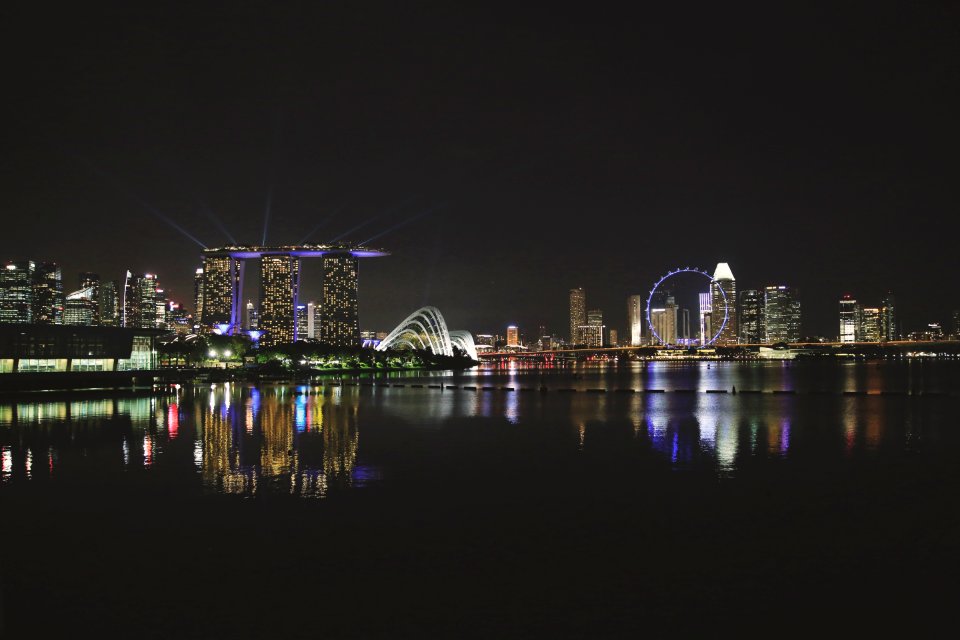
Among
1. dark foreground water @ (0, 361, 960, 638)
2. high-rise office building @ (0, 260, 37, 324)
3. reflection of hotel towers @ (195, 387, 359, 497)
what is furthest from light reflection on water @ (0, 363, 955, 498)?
high-rise office building @ (0, 260, 37, 324)

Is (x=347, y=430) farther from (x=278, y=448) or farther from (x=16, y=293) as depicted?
(x=16, y=293)

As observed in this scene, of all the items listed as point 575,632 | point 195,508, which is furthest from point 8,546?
point 575,632

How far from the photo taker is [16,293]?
168875mm

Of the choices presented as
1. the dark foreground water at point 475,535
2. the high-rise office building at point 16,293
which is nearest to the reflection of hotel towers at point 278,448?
the dark foreground water at point 475,535

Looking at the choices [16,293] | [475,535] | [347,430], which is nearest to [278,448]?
[347,430]

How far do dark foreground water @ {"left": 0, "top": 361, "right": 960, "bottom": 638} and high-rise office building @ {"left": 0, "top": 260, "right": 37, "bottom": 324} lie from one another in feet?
515

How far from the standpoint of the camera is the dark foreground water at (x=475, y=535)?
393 inches

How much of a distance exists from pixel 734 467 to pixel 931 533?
7940 mm

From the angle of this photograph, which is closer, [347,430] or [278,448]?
[278,448]

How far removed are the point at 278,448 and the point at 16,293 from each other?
559 feet

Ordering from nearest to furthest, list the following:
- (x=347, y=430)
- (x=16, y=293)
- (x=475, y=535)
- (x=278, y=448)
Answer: (x=475, y=535), (x=278, y=448), (x=347, y=430), (x=16, y=293)

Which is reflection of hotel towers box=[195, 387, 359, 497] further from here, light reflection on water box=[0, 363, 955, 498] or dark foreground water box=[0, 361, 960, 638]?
dark foreground water box=[0, 361, 960, 638]

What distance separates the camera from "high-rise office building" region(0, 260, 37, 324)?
16525cm

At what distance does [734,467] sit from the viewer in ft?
72.1
